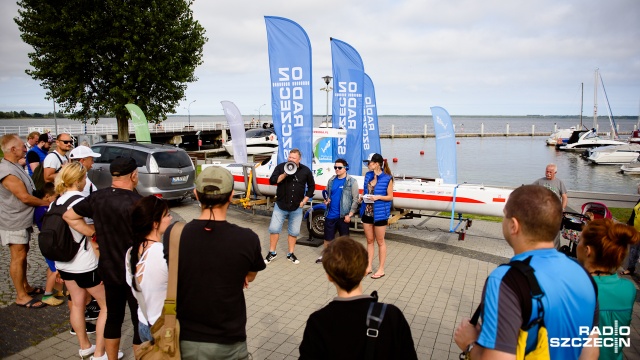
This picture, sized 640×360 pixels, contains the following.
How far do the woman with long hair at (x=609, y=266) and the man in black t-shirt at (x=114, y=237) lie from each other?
3426mm

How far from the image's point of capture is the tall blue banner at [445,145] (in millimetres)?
11852

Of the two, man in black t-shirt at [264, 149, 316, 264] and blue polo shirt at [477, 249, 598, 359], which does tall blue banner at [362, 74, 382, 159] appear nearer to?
man in black t-shirt at [264, 149, 316, 264]

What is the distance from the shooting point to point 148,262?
2658mm

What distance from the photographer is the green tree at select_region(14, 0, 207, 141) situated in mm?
22453

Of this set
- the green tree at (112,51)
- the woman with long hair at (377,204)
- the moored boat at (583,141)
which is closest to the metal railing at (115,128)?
the green tree at (112,51)

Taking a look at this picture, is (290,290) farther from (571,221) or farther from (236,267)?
(571,221)

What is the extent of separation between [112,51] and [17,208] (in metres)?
22.7

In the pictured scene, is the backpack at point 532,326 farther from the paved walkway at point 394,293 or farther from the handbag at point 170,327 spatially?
the paved walkway at point 394,293

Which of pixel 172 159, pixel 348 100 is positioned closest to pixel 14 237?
pixel 172 159

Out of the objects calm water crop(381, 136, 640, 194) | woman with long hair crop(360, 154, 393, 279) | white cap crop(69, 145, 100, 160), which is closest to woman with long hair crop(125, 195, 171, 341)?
white cap crop(69, 145, 100, 160)

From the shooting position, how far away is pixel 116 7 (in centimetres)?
2259

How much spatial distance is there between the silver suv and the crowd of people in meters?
7.58

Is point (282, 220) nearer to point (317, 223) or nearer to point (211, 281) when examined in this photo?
point (317, 223)

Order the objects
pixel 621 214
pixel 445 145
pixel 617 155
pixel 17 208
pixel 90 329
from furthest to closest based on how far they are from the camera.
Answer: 1. pixel 617 155
2. pixel 445 145
3. pixel 621 214
4. pixel 17 208
5. pixel 90 329
